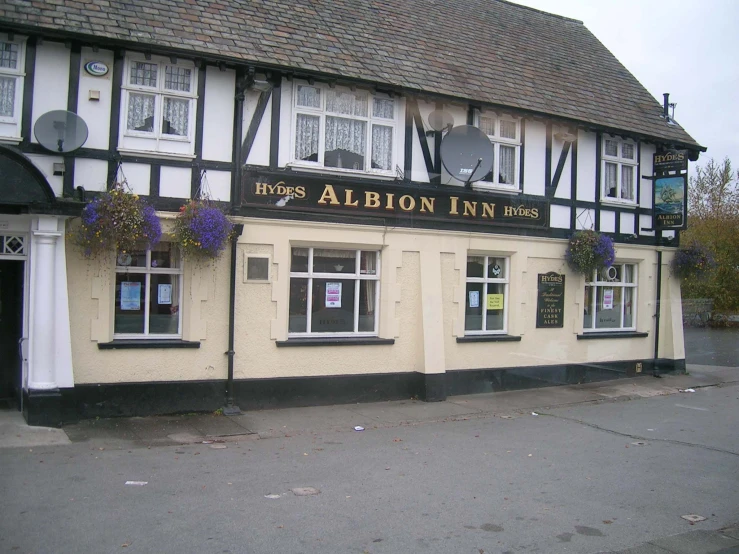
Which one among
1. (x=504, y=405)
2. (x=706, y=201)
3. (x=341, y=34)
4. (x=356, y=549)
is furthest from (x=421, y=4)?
(x=706, y=201)

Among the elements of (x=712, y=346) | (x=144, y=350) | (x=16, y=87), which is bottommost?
(x=712, y=346)

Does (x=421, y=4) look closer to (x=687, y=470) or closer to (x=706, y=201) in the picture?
(x=687, y=470)

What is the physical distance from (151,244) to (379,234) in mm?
4029

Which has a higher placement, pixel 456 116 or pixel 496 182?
pixel 456 116

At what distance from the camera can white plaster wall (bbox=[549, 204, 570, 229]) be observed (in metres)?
14.6

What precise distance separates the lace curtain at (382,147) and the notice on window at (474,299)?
3018mm

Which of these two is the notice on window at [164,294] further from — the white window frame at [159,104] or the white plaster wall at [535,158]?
the white plaster wall at [535,158]

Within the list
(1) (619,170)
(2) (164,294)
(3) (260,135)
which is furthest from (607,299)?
(2) (164,294)

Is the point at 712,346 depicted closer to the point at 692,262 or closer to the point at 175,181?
the point at 692,262

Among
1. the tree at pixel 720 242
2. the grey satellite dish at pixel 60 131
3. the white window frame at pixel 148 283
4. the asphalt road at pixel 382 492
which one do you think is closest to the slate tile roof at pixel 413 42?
the grey satellite dish at pixel 60 131

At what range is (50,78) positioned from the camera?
396 inches

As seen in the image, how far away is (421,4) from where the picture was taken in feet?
52.5

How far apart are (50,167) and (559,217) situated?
970 centimetres

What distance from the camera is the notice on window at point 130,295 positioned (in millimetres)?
10719
